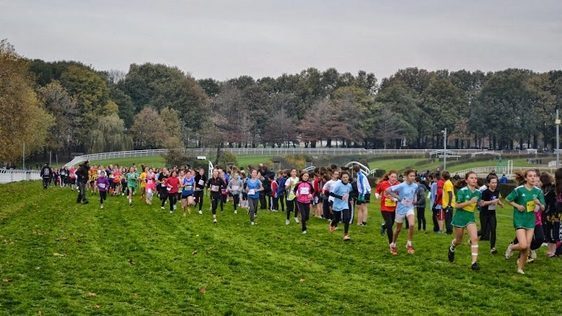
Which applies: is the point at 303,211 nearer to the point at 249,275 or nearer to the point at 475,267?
the point at 249,275

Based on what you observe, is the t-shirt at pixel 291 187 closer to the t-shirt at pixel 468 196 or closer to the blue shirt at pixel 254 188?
the blue shirt at pixel 254 188

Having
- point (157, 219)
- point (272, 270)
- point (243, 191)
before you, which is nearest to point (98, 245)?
point (272, 270)

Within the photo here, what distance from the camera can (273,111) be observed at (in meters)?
121

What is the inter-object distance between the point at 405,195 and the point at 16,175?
56.1 m

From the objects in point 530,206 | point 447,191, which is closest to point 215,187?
point 447,191

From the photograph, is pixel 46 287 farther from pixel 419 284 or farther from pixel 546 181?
pixel 546 181

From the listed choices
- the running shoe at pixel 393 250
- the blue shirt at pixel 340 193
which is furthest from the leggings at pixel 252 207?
the running shoe at pixel 393 250

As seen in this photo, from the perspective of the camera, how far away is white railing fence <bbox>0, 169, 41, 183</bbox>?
61.1 metres

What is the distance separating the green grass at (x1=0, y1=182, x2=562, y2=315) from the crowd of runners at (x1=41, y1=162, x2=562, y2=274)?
21.2 inches

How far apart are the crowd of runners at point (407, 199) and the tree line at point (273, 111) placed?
63169 millimetres

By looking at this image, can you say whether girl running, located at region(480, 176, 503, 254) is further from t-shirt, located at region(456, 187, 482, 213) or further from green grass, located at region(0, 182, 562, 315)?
t-shirt, located at region(456, 187, 482, 213)

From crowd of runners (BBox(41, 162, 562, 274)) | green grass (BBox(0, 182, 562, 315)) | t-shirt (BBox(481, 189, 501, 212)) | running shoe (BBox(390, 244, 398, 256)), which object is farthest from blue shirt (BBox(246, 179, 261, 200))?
t-shirt (BBox(481, 189, 501, 212))

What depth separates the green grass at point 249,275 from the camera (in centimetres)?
1084

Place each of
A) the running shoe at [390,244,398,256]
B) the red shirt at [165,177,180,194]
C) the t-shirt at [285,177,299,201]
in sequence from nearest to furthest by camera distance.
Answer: the running shoe at [390,244,398,256]
the t-shirt at [285,177,299,201]
the red shirt at [165,177,180,194]
